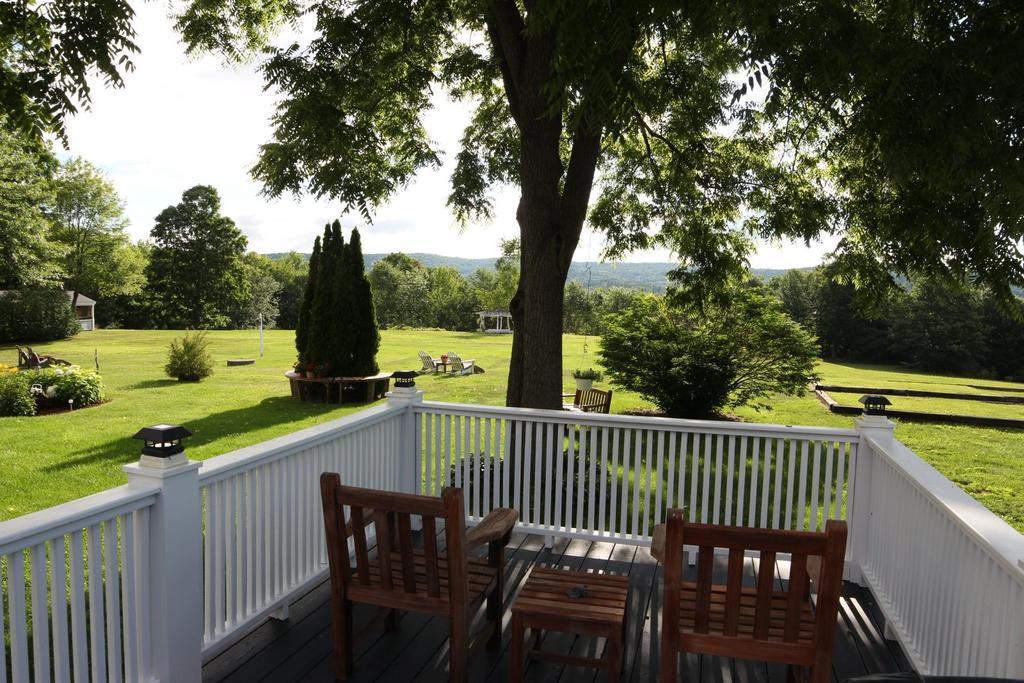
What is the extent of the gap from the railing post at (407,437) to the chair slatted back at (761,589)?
267cm

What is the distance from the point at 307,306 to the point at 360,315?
4.29 ft

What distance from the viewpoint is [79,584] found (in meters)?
2.26

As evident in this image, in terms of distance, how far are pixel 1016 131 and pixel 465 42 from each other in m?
7.15

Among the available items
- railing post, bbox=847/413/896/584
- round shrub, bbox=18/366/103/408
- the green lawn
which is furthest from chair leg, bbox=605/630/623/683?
round shrub, bbox=18/366/103/408

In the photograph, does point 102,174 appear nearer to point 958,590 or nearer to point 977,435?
point 977,435

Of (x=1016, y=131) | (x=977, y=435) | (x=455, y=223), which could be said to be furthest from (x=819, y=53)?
(x=977, y=435)

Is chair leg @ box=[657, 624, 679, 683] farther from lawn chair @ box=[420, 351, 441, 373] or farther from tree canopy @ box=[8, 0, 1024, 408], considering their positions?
lawn chair @ box=[420, 351, 441, 373]

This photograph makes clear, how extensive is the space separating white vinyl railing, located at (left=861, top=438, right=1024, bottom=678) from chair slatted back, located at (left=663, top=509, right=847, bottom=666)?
451 mm

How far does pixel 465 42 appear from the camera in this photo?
8.60 m

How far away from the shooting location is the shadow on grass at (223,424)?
8727 mm

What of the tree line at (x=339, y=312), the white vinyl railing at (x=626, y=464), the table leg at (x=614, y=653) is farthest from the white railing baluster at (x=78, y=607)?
the tree line at (x=339, y=312)

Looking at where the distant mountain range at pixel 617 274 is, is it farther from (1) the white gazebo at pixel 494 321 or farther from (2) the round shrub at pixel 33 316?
(2) the round shrub at pixel 33 316

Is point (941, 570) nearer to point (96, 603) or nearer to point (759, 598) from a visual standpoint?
point (759, 598)

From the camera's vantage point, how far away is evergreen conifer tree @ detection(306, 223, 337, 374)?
14.0 meters
